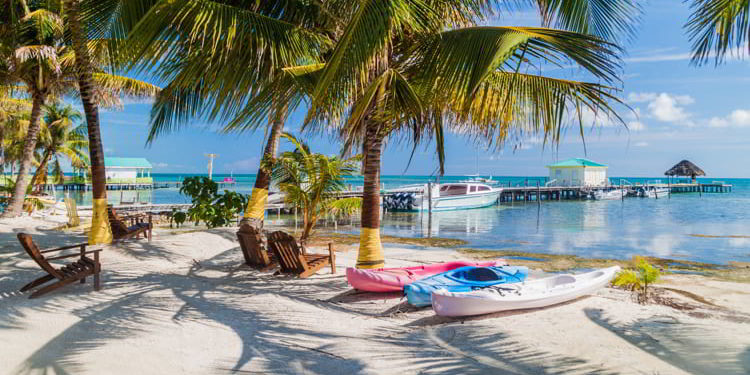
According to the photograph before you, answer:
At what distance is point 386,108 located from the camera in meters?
5.73

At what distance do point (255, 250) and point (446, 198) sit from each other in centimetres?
3197

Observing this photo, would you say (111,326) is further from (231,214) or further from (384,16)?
(231,214)

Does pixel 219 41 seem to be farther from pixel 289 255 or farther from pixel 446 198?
pixel 446 198

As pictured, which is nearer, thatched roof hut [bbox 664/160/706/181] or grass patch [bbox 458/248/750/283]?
grass patch [bbox 458/248/750/283]

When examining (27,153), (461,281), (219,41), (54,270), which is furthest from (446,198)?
(54,270)

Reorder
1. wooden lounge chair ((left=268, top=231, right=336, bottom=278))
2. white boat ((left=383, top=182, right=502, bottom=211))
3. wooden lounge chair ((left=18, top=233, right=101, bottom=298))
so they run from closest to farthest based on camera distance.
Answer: wooden lounge chair ((left=18, top=233, right=101, bottom=298)) → wooden lounge chair ((left=268, top=231, right=336, bottom=278)) → white boat ((left=383, top=182, right=502, bottom=211))

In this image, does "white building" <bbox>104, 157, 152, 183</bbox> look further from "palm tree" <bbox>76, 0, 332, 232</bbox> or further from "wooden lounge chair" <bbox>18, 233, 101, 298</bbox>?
"palm tree" <bbox>76, 0, 332, 232</bbox>

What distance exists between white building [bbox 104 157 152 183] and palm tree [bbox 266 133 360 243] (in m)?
54.8

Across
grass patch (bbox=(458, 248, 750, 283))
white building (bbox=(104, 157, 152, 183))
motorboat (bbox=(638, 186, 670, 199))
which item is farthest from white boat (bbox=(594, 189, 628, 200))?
white building (bbox=(104, 157, 152, 183))

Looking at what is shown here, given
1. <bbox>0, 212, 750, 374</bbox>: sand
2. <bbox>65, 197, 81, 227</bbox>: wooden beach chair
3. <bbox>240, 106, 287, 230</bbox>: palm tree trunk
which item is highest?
<bbox>240, 106, 287, 230</bbox>: palm tree trunk

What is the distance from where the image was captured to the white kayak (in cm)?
543

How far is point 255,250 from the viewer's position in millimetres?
8211

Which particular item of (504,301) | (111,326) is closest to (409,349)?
(504,301)

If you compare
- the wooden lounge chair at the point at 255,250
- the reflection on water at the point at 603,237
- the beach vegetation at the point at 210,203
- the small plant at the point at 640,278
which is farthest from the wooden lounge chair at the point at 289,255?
the reflection on water at the point at 603,237
